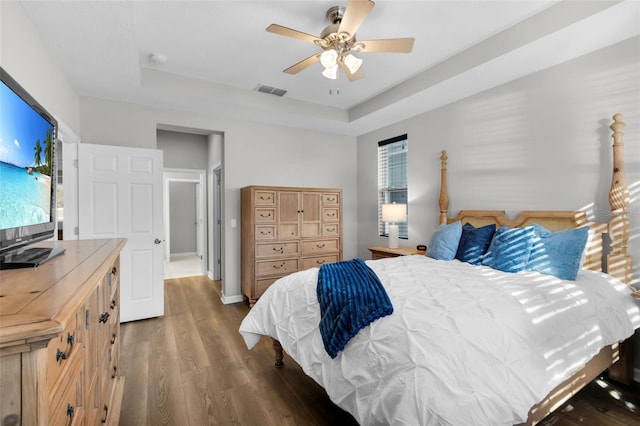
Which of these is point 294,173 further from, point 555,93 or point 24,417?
point 24,417

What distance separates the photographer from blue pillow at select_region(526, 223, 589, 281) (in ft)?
7.41

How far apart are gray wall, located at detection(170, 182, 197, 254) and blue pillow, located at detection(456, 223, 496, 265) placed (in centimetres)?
744

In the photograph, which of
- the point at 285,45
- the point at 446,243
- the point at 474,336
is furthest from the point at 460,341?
the point at 285,45

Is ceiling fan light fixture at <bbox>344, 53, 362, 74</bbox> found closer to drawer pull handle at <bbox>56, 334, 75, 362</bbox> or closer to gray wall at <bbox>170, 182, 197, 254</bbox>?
drawer pull handle at <bbox>56, 334, 75, 362</bbox>

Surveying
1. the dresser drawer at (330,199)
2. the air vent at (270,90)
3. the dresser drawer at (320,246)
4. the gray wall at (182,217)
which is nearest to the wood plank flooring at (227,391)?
the dresser drawer at (320,246)

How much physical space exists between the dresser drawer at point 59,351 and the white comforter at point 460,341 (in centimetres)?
118

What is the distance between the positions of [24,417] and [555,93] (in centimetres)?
385

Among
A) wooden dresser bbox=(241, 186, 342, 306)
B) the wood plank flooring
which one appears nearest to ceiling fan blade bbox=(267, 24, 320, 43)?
wooden dresser bbox=(241, 186, 342, 306)

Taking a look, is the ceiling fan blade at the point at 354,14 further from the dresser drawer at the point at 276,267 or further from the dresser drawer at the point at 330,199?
the dresser drawer at the point at 276,267

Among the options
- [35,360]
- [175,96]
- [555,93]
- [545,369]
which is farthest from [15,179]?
[555,93]

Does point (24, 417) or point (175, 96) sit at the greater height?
point (175, 96)

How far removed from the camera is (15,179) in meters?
1.11

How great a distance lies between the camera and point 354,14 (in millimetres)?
2000

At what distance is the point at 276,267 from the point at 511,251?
279 centimetres
